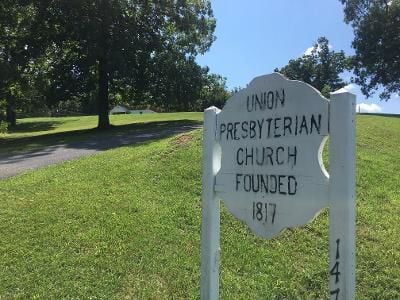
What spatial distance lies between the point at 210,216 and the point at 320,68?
78915 mm

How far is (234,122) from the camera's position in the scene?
348 centimetres

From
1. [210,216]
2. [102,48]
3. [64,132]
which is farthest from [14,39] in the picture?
[210,216]

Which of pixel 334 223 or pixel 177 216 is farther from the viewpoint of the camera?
pixel 177 216

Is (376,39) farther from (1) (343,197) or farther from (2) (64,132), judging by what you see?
(1) (343,197)

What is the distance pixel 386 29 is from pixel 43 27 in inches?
939

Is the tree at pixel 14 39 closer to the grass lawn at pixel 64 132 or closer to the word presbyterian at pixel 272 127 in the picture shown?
the grass lawn at pixel 64 132

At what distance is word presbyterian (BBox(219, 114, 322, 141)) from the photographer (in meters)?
2.90

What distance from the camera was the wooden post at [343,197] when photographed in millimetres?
2697

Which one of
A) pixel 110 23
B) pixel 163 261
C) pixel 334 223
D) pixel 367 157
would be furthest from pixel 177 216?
pixel 110 23

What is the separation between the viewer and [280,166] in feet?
10.0

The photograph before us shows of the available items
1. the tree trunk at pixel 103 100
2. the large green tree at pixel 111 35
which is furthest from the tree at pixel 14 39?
the tree trunk at pixel 103 100

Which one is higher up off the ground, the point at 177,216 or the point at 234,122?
the point at 234,122

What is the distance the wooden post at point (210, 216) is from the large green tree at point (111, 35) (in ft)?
67.5

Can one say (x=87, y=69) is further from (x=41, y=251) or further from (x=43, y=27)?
(x=41, y=251)
